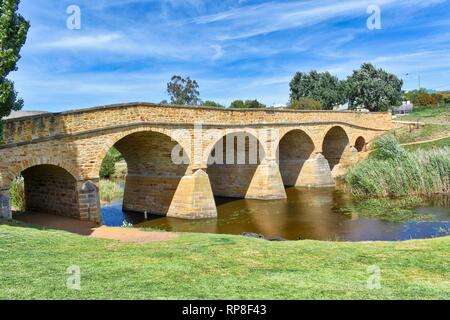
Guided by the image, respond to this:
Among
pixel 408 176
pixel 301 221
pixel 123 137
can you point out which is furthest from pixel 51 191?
pixel 408 176

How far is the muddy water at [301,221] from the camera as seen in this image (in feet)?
52.0

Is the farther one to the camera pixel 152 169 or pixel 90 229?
pixel 152 169

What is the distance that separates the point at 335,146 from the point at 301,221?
18162mm

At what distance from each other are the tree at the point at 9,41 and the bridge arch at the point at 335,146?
2757 cm

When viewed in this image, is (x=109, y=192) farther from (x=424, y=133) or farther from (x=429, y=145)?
(x=424, y=133)

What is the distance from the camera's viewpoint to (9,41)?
35.1ft

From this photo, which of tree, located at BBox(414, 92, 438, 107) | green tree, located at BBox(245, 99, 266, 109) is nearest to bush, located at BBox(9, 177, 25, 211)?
green tree, located at BBox(245, 99, 266, 109)

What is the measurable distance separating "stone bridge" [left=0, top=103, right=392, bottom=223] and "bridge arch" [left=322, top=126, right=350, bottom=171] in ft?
7.32

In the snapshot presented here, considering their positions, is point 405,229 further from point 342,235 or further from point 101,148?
point 101,148

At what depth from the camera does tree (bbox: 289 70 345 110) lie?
6488 centimetres

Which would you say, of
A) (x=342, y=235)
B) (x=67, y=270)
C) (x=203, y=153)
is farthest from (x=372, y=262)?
(x=203, y=153)

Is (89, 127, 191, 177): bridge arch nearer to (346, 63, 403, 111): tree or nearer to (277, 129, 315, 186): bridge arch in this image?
(277, 129, 315, 186): bridge arch

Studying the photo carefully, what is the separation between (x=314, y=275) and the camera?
7078mm

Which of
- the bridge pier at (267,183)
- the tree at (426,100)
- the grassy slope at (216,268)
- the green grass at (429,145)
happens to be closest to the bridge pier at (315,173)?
the bridge pier at (267,183)
